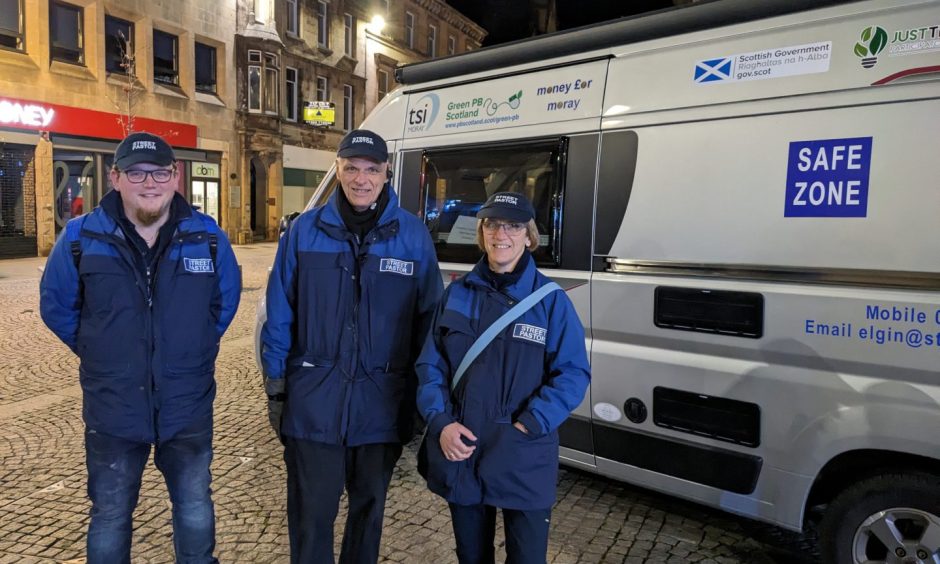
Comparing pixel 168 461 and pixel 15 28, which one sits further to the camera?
pixel 15 28

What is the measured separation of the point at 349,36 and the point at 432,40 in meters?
7.54

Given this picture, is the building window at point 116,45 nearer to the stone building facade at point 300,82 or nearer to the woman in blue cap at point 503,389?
the stone building facade at point 300,82

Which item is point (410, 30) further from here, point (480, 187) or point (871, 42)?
point (871, 42)

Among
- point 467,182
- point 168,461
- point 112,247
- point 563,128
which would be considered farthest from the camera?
point 467,182

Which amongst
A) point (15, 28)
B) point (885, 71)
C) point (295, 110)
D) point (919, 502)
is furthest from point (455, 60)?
point (295, 110)

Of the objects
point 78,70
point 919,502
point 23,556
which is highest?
point 78,70

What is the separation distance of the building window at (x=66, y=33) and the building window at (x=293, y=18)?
841cm

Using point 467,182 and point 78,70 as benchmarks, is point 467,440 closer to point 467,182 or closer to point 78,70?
point 467,182

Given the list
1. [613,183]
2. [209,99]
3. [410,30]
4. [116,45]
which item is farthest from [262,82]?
[613,183]

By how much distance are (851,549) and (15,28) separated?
20.8m

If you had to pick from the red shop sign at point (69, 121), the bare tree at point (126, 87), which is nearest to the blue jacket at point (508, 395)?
the red shop sign at point (69, 121)

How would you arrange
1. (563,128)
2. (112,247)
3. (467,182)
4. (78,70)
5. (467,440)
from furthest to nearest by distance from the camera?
(78,70), (467,182), (563,128), (112,247), (467,440)

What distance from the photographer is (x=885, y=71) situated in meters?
2.60

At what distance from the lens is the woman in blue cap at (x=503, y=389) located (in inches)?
85.4
